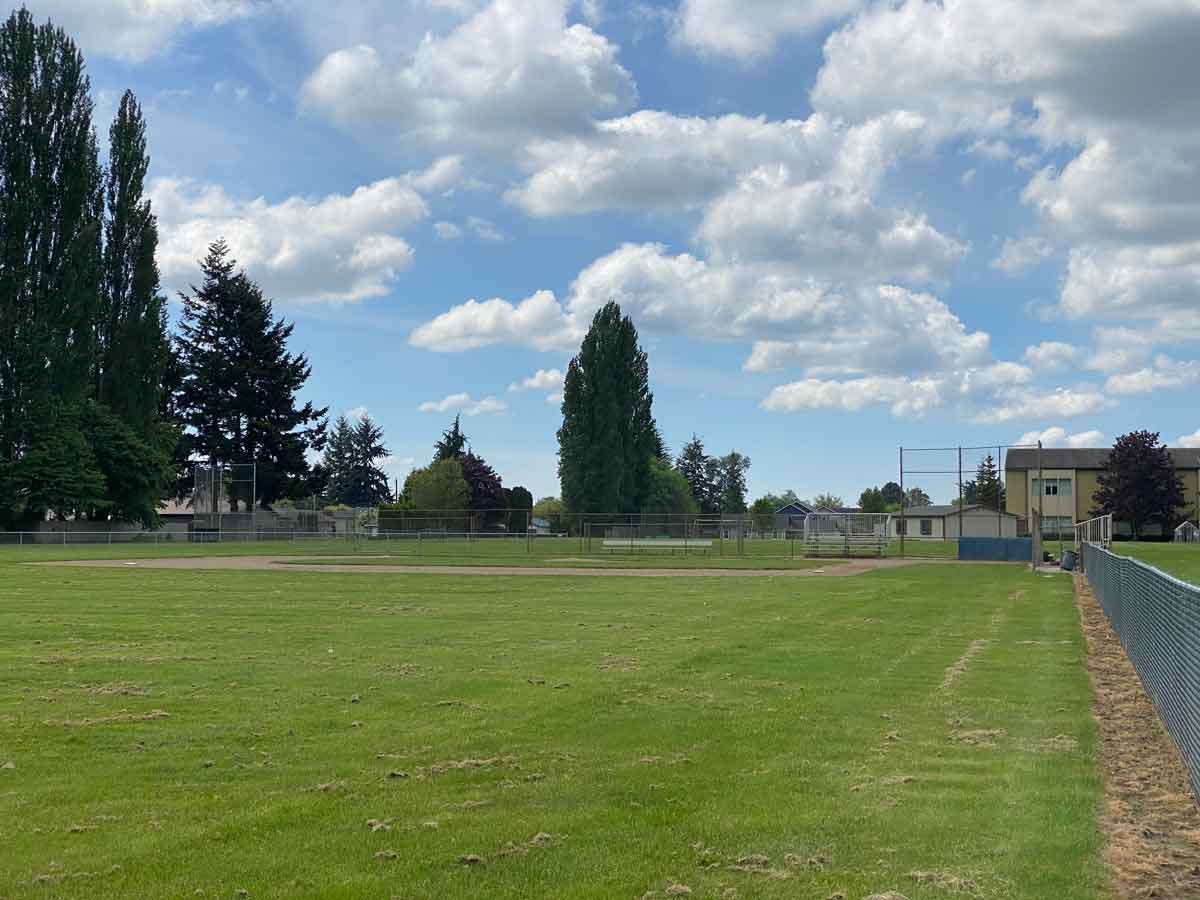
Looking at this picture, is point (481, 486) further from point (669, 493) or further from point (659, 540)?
point (659, 540)

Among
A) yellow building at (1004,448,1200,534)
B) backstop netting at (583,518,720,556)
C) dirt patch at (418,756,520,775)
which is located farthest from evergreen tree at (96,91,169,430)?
dirt patch at (418,756,520,775)

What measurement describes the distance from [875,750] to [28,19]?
70902 millimetres

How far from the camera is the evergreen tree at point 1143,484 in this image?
8312cm

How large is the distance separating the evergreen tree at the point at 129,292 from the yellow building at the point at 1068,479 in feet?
204

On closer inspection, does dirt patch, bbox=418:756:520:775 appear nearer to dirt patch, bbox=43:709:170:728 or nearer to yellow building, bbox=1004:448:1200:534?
dirt patch, bbox=43:709:170:728

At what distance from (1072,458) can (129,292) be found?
74977mm

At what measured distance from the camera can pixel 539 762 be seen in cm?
790

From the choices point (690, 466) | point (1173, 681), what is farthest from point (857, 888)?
point (690, 466)

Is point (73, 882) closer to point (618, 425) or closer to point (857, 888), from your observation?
point (857, 888)

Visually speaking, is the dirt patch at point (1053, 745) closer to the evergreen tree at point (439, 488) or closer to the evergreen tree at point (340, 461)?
the evergreen tree at point (439, 488)

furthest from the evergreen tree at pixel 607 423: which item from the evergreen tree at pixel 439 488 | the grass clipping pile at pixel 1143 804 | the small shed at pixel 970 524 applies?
the grass clipping pile at pixel 1143 804

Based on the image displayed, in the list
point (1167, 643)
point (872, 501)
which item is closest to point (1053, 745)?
point (1167, 643)

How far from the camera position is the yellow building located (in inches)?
3558

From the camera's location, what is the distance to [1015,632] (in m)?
17.3
